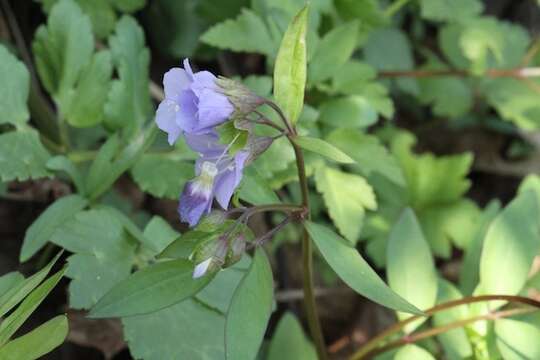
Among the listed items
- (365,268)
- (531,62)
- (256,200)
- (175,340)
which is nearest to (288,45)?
(256,200)

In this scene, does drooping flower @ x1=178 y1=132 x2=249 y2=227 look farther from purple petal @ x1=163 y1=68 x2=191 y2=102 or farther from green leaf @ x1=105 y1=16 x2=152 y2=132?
green leaf @ x1=105 y1=16 x2=152 y2=132

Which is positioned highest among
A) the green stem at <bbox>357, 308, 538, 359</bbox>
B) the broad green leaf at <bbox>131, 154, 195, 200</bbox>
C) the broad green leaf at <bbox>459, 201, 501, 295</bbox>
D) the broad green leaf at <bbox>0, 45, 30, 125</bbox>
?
the broad green leaf at <bbox>0, 45, 30, 125</bbox>

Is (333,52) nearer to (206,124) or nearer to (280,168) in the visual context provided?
(280,168)

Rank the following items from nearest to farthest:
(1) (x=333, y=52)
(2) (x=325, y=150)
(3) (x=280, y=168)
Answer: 1. (2) (x=325, y=150)
2. (3) (x=280, y=168)
3. (1) (x=333, y=52)

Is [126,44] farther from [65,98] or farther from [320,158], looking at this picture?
[320,158]

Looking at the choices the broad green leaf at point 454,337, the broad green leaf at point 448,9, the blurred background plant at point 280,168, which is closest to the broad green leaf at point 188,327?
the blurred background plant at point 280,168

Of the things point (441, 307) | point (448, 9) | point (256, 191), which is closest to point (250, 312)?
point (256, 191)

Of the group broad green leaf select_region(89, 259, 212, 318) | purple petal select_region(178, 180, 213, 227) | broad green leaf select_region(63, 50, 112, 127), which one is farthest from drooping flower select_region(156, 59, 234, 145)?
broad green leaf select_region(63, 50, 112, 127)

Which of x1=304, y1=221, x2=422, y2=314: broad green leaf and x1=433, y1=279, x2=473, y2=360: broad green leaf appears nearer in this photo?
x1=304, y1=221, x2=422, y2=314: broad green leaf
